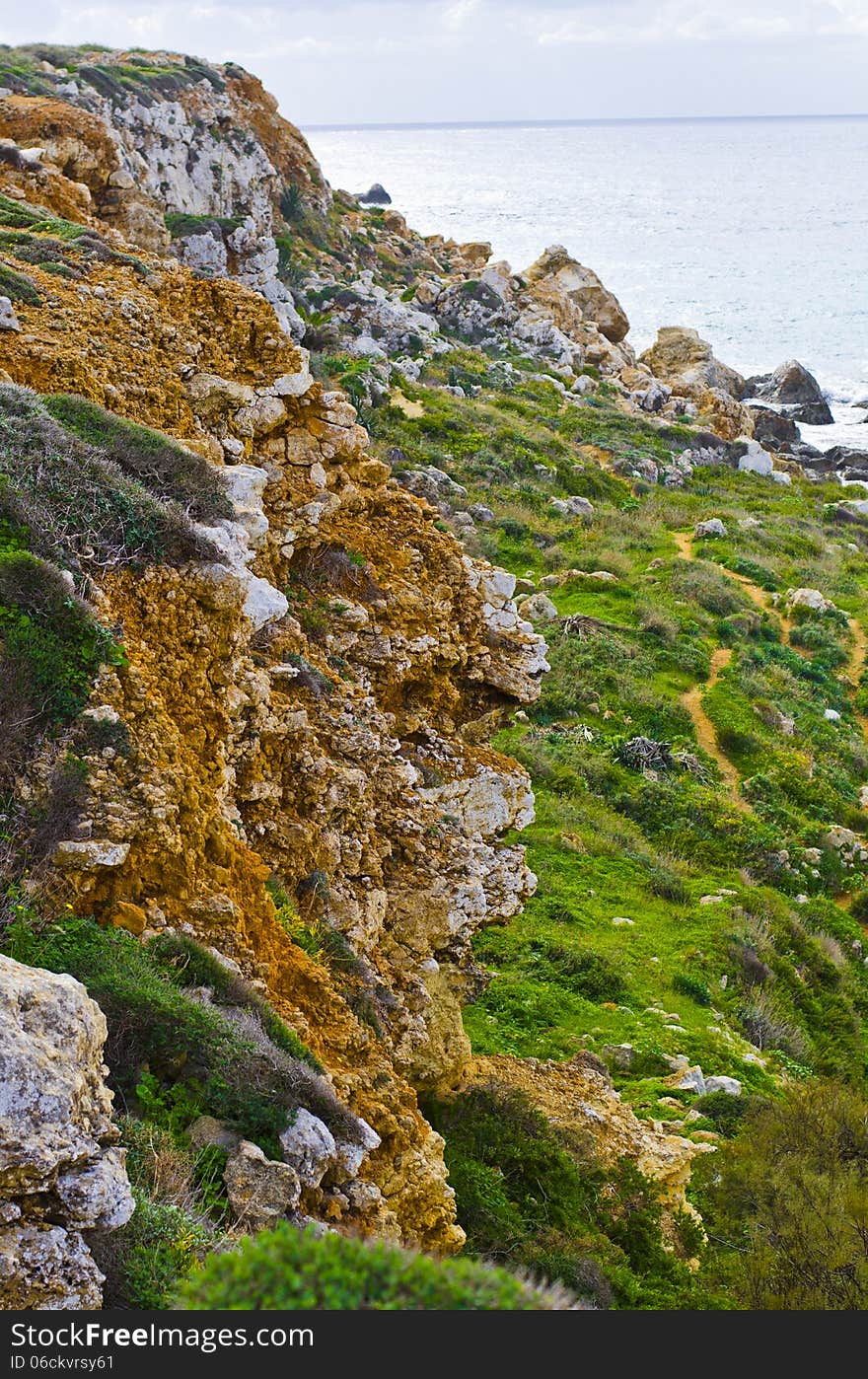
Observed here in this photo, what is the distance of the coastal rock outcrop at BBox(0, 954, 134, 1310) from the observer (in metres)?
3.51

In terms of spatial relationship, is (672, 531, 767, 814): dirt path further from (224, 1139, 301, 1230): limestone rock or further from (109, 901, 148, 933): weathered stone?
(224, 1139, 301, 1230): limestone rock

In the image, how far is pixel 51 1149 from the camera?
3.66 metres

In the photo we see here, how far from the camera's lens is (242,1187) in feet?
14.3

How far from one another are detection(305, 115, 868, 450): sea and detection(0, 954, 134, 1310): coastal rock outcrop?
153 feet

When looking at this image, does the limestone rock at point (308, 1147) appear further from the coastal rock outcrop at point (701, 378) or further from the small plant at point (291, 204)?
the small plant at point (291, 204)

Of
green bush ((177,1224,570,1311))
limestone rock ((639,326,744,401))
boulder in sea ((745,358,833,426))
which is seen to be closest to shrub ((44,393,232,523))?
green bush ((177,1224,570,1311))

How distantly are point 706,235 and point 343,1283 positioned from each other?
99817 mm

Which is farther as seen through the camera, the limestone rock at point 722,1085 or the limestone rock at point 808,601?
the limestone rock at point 808,601

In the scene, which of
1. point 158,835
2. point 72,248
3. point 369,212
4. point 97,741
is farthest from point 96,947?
point 369,212

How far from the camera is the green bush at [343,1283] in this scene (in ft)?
8.98

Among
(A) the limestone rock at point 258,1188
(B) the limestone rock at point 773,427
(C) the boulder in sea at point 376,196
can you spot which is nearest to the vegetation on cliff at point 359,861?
(A) the limestone rock at point 258,1188

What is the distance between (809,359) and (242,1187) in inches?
2371

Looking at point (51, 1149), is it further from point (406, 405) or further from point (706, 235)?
point (706, 235)

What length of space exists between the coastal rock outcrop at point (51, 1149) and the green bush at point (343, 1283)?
3.02 ft
